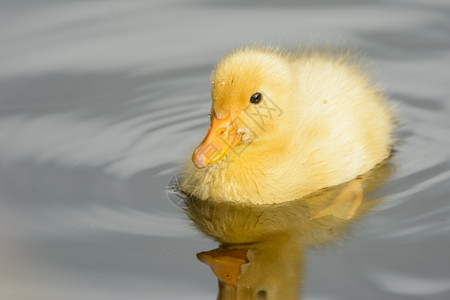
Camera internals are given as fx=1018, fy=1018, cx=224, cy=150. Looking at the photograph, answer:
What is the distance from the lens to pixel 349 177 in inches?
221

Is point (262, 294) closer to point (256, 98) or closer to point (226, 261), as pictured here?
point (226, 261)

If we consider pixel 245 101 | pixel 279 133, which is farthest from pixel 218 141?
pixel 279 133

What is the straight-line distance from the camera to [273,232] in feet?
16.9

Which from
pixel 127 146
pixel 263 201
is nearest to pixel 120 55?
pixel 127 146

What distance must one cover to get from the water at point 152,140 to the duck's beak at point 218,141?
0.37 m

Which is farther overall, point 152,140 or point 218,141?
point 152,140

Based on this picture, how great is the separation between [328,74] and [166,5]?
219 centimetres

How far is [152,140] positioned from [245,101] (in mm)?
1065

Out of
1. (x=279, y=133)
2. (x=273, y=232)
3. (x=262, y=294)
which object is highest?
(x=279, y=133)

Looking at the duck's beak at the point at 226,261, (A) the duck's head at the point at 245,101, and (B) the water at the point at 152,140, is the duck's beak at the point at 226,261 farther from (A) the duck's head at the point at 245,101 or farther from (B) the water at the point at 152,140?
(A) the duck's head at the point at 245,101

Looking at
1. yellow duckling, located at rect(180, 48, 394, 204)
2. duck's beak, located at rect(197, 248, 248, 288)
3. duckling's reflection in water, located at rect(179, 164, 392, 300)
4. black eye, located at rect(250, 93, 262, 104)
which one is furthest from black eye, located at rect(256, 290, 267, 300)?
black eye, located at rect(250, 93, 262, 104)

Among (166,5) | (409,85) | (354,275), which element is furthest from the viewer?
(166,5)

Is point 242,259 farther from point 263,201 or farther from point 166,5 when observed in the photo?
point 166,5

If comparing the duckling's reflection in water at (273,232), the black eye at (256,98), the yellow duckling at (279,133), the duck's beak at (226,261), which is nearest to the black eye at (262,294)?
the duckling's reflection in water at (273,232)
